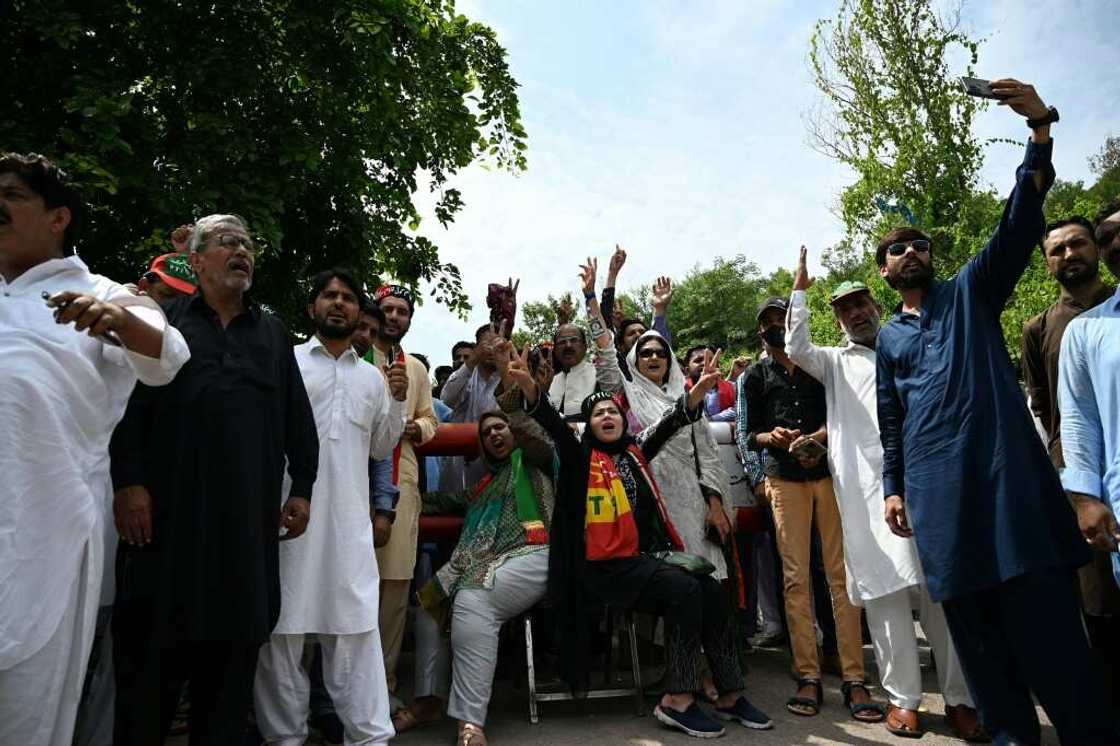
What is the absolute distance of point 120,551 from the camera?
2.92 meters

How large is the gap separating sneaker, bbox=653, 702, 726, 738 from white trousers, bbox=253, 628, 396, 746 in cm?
138

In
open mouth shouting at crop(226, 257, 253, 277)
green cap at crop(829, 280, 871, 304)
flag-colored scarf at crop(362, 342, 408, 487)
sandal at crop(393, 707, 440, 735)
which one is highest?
green cap at crop(829, 280, 871, 304)

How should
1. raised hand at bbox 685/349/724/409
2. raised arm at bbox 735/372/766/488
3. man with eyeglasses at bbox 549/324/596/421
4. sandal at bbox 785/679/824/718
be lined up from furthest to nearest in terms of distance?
man with eyeglasses at bbox 549/324/596/421, raised arm at bbox 735/372/766/488, raised hand at bbox 685/349/724/409, sandal at bbox 785/679/824/718

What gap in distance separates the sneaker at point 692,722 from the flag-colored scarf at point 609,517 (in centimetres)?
80

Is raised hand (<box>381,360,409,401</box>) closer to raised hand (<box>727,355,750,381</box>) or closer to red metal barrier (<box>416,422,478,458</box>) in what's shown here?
red metal barrier (<box>416,422,478,458</box>)

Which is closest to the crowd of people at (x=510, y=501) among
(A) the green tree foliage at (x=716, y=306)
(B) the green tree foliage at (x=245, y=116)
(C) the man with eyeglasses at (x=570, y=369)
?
(C) the man with eyeglasses at (x=570, y=369)

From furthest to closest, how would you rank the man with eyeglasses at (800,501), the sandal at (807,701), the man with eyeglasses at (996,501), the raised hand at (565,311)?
the raised hand at (565,311) → the man with eyeglasses at (800,501) → the sandal at (807,701) → the man with eyeglasses at (996,501)

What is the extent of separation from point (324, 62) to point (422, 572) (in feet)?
19.5

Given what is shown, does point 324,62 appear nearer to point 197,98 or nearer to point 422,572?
point 197,98

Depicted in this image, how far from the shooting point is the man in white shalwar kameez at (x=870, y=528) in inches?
155

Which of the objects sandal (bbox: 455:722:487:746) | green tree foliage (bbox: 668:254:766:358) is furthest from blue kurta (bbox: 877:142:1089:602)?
green tree foliage (bbox: 668:254:766:358)

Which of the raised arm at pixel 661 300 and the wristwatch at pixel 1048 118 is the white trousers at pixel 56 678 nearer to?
the wristwatch at pixel 1048 118

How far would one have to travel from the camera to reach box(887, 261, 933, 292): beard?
3.70 meters

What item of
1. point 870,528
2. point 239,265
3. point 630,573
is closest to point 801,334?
point 870,528
